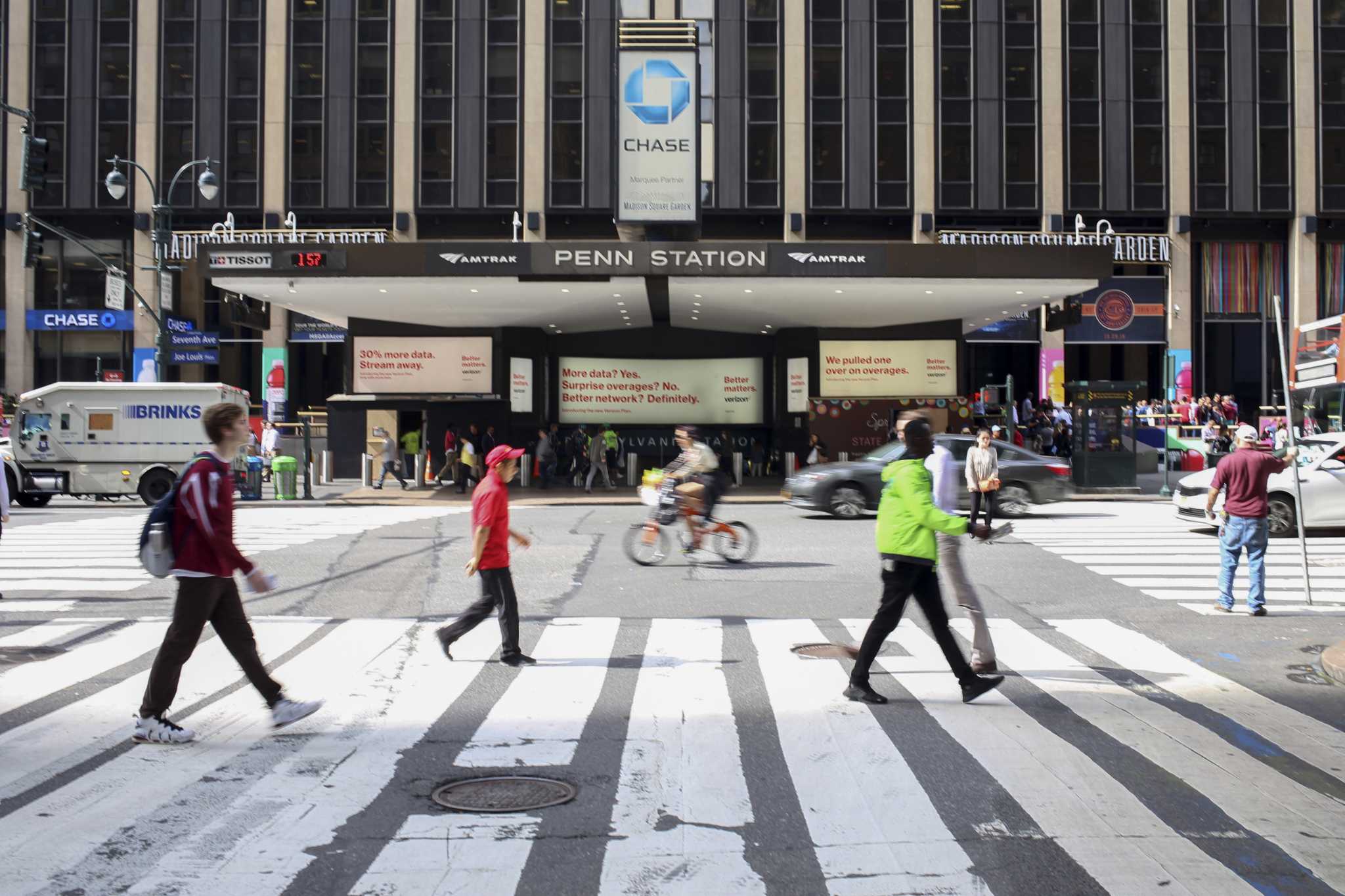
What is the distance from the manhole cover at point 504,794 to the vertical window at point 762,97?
40.8 metres

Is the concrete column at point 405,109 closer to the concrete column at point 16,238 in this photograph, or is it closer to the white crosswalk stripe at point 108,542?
the concrete column at point 16,238

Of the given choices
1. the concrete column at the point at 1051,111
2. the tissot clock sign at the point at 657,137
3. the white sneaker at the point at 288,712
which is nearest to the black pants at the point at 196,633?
the white sneaker at the point at 288,712

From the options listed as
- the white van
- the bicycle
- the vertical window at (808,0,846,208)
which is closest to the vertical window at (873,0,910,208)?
the vertical window at (808,0,846,208)

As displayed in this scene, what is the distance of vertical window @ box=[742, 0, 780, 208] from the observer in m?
45.0

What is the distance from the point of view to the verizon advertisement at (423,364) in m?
33.7

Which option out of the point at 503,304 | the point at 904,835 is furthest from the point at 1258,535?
the point at 503,304

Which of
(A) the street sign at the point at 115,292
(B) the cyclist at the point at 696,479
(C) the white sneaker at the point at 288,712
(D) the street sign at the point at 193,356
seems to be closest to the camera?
(C) the white sneaker at the point at 288,712

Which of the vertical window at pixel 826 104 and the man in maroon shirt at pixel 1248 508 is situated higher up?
the vertical window at pixel 826 104

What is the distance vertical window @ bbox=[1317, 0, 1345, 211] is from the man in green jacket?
4509 centimetres

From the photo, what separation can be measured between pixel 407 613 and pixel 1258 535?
25.8ft

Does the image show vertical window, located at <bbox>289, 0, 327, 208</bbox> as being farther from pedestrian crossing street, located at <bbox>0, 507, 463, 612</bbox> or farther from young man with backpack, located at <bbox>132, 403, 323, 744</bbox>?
young man with backpack, located at <bbox>132, 403, 323, 744</bbox>

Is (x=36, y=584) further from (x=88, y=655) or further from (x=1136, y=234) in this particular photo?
(x=1136, y=234)

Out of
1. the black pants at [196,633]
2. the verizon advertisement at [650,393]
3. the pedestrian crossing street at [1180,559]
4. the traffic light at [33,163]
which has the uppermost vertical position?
the traffic light at [33,163]

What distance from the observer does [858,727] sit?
7.05 metres
